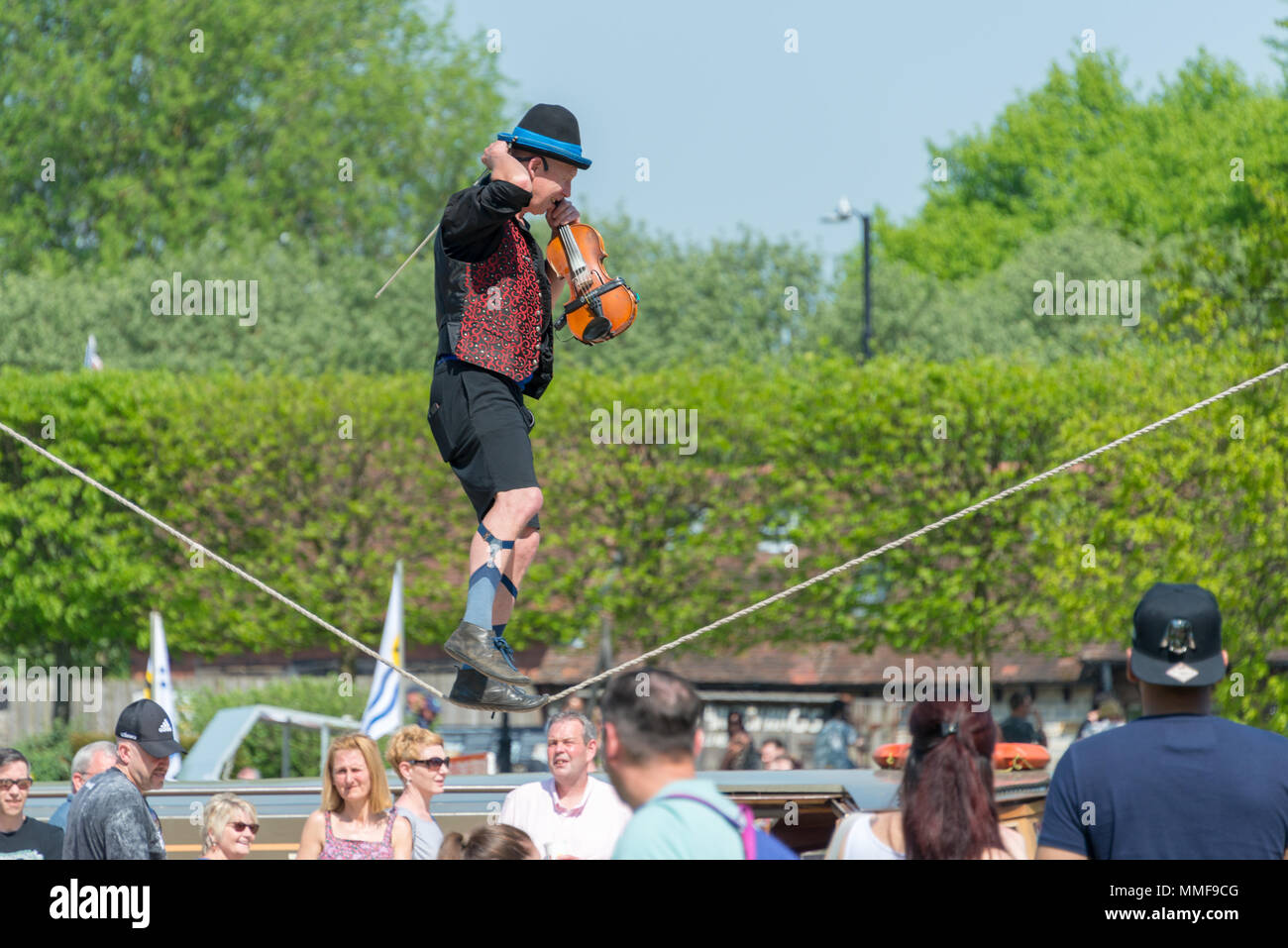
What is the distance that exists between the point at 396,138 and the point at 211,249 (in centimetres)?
883

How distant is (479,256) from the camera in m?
6.25

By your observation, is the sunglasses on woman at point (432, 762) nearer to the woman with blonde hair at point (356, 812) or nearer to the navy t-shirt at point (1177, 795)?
the woman with blonde hair at point (356, 812)

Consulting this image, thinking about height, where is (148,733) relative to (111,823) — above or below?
above
